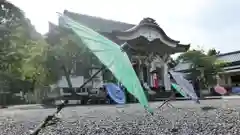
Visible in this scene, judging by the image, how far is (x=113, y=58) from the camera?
2334mm

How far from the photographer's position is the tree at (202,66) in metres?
27.2

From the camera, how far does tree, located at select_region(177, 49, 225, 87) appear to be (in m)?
27.2

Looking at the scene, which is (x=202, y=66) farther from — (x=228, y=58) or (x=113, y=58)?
(x=113, y=58)

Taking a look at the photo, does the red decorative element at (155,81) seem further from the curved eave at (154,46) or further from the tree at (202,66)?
the tree at (202,66)

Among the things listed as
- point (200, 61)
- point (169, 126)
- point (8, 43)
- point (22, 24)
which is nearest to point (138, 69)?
point (200, 61)

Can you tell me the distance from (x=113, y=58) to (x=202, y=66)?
26.4 meters

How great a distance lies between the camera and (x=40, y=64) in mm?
15953

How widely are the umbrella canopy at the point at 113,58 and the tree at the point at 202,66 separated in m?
25.6

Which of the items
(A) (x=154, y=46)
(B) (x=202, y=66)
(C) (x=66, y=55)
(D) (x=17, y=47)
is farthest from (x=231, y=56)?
(D) (x=17, y=47)

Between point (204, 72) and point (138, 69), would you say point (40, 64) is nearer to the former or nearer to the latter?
point (138, 69)

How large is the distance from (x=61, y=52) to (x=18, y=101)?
31.2 feet

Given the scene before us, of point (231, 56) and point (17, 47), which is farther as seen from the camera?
point (231, 56)

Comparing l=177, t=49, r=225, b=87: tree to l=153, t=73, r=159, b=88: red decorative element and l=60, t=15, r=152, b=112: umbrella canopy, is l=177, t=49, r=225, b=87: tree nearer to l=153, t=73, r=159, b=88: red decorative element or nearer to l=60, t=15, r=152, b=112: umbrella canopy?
l=153, t=73, r=159, b=88: red decorative element

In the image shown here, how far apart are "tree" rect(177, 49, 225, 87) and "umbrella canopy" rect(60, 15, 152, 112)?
25590 millimetres
